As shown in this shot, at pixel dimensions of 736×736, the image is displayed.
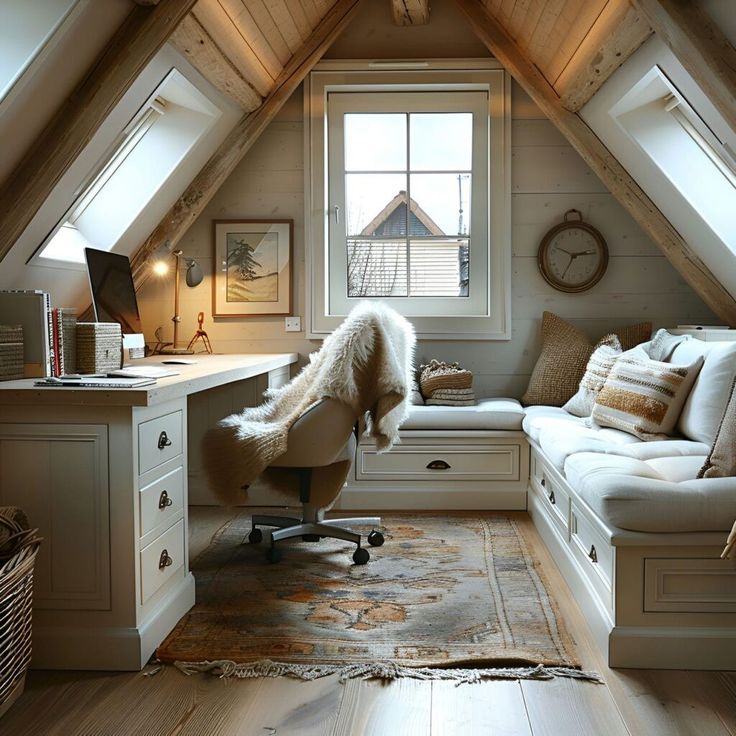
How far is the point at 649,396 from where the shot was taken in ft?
10.4

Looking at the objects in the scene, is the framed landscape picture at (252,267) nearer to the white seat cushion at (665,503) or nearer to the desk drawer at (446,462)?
the desk drawer at (446,462)

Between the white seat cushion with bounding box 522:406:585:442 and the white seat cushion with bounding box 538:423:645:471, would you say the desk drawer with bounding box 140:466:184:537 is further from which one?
the white seat cushion with bounding box 522:406:585:442

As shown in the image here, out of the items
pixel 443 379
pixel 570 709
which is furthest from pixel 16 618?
pixel 443 379

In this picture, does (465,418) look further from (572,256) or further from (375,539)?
(572,256)

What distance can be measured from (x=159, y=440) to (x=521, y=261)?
263 centimetres

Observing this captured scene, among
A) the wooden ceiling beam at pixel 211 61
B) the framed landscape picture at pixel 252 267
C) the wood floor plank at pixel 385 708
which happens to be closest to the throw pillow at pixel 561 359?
the framed landscape picture at pixel 252 267

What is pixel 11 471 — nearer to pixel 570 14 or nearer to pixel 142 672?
pixel 142 672

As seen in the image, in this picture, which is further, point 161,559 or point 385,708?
point 161,559

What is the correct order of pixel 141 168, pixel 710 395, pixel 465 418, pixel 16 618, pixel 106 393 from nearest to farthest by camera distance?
pixel 16 618, pixel 106 393, pixel 710 395, pixel 141 168, pixel 465 418

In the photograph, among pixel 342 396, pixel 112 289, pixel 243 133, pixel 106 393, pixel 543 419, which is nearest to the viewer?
pixel 106 393

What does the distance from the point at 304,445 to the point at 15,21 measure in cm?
160

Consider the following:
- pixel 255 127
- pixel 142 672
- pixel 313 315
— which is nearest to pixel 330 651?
pixel 142 672

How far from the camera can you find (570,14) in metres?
3.33

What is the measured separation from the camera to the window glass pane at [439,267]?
4.53 metres
